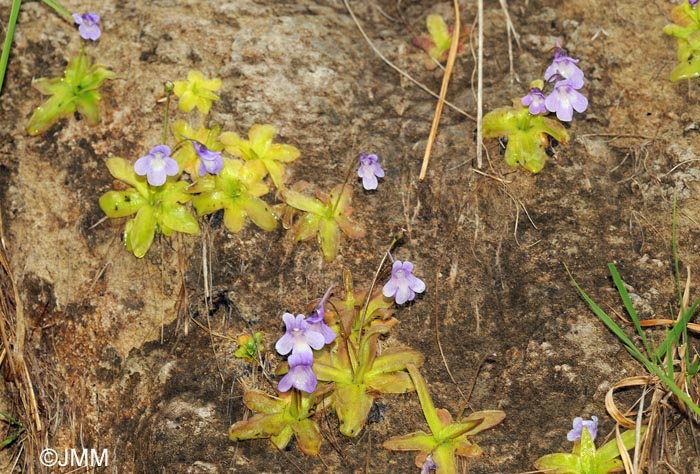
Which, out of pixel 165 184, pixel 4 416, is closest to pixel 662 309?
A: pixel 165 184

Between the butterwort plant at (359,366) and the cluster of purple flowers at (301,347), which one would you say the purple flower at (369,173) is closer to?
the butterwort plant at (359,366)

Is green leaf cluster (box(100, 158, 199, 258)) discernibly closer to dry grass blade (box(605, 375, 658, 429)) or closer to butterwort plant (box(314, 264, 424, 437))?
butterwort plant (box(314, 264, 424, 437))

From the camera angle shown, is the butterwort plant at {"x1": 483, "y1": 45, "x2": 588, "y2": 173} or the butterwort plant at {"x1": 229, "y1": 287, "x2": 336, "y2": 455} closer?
the butterwort plant at {"x1": 229, "y1": 287, "x2": 336, "y2": 455}

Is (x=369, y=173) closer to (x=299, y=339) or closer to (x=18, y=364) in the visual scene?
(x=299, y=339)

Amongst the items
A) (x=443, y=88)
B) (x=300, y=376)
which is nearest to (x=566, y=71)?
(x=443, y=88)

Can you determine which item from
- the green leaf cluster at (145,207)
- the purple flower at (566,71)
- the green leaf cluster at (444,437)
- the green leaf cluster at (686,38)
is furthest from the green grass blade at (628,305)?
the green leaf cluster at (145,207)

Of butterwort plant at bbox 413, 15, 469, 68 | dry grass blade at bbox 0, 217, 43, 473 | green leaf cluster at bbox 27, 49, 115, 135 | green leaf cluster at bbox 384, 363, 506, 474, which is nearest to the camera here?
green leaf cluster at bbox 384, 363, 506, 474

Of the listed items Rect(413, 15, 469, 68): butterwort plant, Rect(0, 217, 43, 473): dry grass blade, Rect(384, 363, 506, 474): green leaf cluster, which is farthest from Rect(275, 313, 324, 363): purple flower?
Rect(413, 15, 469, 68): butterwort plant
